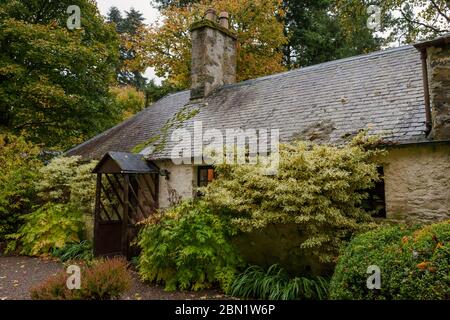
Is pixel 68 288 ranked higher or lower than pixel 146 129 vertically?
lower

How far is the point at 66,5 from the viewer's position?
14.0 metres

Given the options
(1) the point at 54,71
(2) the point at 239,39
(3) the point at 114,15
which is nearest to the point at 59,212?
(1) the point at 54,71

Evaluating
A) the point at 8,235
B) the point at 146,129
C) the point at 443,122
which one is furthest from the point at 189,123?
the point at 443,122

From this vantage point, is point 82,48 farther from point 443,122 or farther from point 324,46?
point 324,46

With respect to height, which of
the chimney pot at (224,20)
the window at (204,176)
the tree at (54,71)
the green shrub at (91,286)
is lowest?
the green shrub at (91,286)

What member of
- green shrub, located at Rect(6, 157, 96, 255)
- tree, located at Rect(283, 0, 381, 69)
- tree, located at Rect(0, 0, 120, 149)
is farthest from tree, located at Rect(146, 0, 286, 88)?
green shrub, located at Rect(6, 157, 96, 255)

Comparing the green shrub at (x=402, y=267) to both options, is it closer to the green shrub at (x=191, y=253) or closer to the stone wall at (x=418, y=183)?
the stone wall at (x=418, y=183)

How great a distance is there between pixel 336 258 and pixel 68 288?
13.9 feet

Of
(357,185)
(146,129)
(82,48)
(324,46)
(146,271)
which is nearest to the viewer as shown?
(357,185)

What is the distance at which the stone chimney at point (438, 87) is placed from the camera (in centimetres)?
562

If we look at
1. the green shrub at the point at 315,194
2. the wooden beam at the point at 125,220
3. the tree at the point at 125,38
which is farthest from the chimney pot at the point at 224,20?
the tree at the point at 125,38

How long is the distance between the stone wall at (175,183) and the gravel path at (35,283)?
233cm
